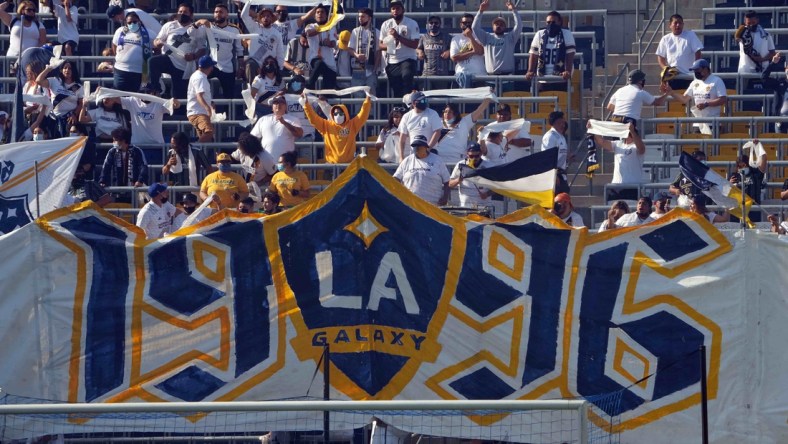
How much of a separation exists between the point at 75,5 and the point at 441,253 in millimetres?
11965

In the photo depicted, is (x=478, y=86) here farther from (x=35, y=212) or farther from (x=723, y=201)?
(x=35, y=212)

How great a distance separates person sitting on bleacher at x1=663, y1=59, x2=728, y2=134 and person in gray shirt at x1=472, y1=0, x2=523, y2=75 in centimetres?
192

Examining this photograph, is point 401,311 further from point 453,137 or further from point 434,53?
point 434,53

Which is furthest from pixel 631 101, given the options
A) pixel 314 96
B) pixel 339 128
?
pixel 314 96

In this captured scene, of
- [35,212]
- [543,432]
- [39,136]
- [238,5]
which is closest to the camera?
[543,432]

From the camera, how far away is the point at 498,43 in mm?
20438

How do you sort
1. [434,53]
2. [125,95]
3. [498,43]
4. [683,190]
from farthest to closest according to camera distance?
[434,53]
[498,43]
[125,95]
[683,190]

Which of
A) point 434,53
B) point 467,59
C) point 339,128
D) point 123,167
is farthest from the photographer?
point 434,53

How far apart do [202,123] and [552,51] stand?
169 inches

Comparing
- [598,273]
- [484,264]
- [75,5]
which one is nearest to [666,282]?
[598,273]

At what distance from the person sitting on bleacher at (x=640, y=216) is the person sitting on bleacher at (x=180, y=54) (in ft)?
21.9

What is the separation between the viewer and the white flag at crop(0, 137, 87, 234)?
14211mm

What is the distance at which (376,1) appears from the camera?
23406mm

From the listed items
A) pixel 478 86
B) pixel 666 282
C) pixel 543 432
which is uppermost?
pixel 478 86
